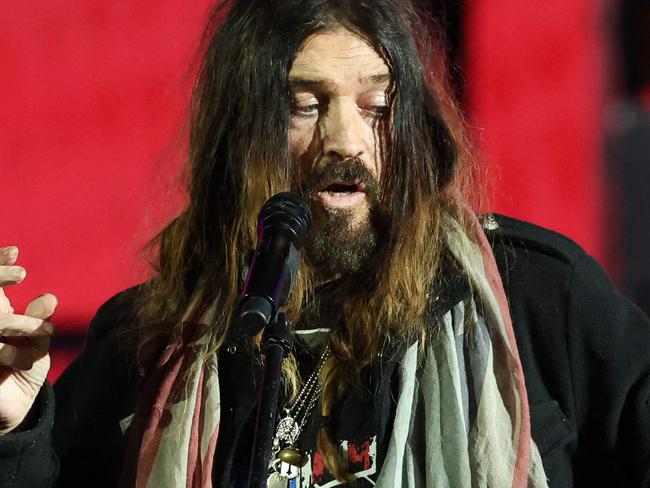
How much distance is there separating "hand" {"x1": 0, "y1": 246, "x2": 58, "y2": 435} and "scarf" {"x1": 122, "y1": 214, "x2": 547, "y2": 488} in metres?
0.26

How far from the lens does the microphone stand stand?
1425 mm

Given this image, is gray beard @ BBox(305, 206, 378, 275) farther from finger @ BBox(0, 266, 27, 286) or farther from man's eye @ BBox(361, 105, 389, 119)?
finger @ BBox(0, 266, 27, 286)

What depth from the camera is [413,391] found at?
2.13 meters

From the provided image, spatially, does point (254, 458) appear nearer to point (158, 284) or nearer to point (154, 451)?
point (154, 451)

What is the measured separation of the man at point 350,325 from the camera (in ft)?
6.82

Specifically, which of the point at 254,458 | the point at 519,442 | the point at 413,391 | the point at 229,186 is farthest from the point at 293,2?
the point at 254,458

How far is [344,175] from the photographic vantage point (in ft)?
7.24

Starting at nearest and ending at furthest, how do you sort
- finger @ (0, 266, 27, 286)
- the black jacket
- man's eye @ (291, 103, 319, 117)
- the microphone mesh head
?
the microphone mesh head, finger @ (0, 266, 27, 286), the black jacket, man's eye @ (291, 103, 319, 117)

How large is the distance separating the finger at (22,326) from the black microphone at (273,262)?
563 millimetres

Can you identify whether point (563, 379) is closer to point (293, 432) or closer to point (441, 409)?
point (441, 409)

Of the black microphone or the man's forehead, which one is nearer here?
the black microphone

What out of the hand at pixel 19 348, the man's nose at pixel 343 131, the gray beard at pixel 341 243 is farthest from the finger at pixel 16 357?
the man's nose at pixel 343 131

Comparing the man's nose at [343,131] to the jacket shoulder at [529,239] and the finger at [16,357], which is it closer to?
the jacket shoulder at [529,239]

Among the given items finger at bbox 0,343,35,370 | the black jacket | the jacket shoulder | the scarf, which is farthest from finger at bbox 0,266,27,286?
the jacket shoulder
